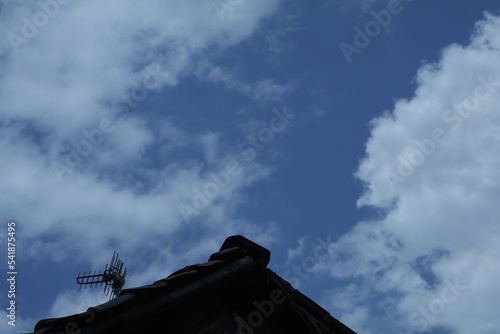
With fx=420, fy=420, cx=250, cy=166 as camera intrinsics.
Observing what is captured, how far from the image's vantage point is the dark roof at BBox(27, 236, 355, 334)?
16.8 feet

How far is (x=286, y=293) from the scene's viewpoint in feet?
24.8

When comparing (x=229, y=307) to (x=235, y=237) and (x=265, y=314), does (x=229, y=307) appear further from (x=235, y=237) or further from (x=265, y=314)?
(x=235, y=237)

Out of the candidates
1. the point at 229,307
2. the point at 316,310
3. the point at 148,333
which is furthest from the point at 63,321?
the point at 316,310

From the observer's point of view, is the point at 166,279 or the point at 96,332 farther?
the point at 166,279

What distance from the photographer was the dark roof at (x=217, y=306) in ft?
16.8

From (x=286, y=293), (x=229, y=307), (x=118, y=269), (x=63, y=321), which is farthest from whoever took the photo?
(x=118, y=269)

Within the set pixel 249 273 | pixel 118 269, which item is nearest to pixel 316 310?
pixel 249 273

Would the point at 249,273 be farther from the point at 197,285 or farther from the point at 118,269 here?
the point at 118,269

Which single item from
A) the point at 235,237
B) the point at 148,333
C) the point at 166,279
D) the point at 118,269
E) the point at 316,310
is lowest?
the point at 316,310

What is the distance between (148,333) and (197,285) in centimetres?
94

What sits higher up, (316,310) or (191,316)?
(191,316)

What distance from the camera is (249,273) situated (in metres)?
7.20

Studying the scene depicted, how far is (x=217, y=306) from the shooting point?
6.88m

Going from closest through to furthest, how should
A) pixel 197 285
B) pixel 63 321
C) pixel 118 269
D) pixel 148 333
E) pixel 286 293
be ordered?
pixel 63 321, pixel 148 333, pixel 197 285, pixel 286 293, pixel 118 269
